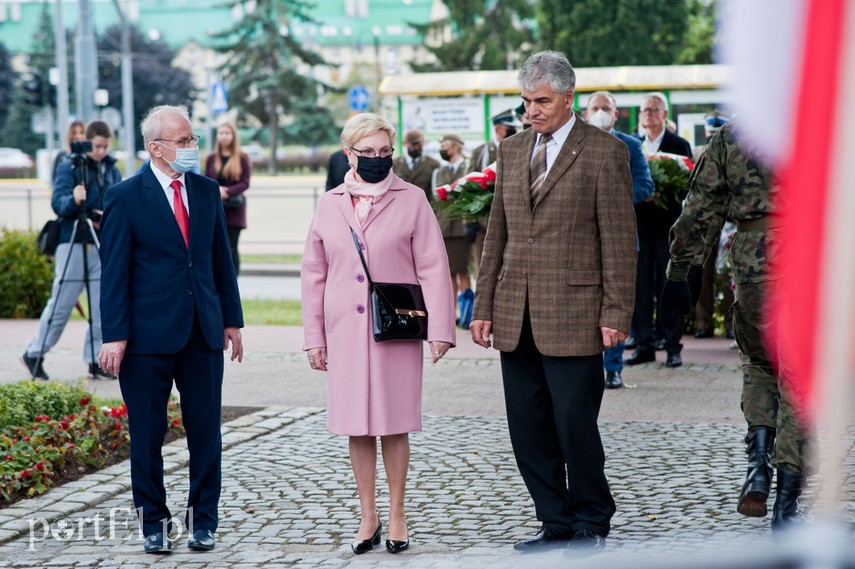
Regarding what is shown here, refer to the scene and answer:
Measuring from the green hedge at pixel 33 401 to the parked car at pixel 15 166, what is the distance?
64100 mm

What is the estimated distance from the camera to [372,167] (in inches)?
208

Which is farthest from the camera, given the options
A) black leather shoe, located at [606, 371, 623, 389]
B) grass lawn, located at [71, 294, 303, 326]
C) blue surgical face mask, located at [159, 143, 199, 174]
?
grass lawn, located at [71, 294, 303, 326]

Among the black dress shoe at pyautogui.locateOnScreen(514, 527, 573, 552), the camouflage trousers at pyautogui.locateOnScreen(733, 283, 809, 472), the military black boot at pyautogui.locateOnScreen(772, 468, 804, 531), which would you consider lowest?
the black dress shoe at pyautogui.locateOnScreen(514, 527, 573, 552)

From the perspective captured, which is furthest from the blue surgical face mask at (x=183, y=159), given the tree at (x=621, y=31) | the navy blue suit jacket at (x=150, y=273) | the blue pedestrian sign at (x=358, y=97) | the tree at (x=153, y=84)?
the tree at (x=153, y=84)

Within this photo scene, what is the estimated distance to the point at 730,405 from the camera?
8.89m

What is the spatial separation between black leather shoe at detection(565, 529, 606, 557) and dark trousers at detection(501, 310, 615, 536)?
2cm

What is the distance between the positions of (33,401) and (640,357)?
534 centimetres

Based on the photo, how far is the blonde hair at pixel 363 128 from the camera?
208 inches

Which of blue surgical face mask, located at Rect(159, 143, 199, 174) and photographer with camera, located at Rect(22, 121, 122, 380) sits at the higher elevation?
blue surgical face mask, located at Rect(159, 143, 199, 174)

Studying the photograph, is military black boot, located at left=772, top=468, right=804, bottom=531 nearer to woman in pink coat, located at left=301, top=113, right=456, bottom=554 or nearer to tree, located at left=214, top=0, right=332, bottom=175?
woman in pink coat, located at left=301, top=113, right=456, bottom=554

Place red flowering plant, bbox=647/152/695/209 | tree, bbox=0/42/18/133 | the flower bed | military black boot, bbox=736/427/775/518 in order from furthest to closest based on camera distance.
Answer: tree, bbox=0/42/18/133, red flowering plant, bbox=647/152/695/209, the flower bed, military black boot, bbox=736/427/775/518

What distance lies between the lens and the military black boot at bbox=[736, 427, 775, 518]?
215 inches

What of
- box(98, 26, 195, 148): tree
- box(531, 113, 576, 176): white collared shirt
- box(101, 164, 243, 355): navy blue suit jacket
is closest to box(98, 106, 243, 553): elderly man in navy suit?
box(101, 164, 243, 355): navy blue suit jacket

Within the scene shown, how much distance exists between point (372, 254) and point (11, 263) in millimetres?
11023
